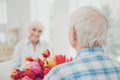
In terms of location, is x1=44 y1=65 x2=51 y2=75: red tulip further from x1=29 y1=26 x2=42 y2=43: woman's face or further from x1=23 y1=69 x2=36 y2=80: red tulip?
x1=29 y1=26 x2=42 y2=43: woman's face

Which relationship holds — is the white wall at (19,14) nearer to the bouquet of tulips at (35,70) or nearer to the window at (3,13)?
the window at (3,13)

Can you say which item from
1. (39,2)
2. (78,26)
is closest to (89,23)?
(78,26)

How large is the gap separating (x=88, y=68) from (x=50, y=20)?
118 inches

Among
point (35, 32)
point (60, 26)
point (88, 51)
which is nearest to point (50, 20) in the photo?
point (60, 26)

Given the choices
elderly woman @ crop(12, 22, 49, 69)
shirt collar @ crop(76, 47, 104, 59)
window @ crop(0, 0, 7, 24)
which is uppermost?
window @ crop(0, 0, 7, 24)

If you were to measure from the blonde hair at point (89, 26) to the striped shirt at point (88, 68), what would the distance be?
1.8 inches

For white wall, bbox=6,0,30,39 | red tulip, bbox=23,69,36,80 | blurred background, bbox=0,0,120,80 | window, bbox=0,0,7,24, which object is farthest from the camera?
white wall, bbox=6,0,30,39

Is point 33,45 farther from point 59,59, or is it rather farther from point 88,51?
point 88,51

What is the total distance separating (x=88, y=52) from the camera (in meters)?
1.07

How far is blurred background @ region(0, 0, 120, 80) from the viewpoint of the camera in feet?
11.3

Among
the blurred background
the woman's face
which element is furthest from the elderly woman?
the blurred background

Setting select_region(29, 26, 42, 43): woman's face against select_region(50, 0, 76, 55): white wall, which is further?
select_region(50, 0, 76, 55): white wall

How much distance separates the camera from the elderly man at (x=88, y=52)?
1011 millimetres

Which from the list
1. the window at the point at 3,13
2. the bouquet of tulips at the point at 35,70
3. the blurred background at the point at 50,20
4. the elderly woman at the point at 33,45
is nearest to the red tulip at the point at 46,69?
the bouquet of tulips at the point at 35,70
